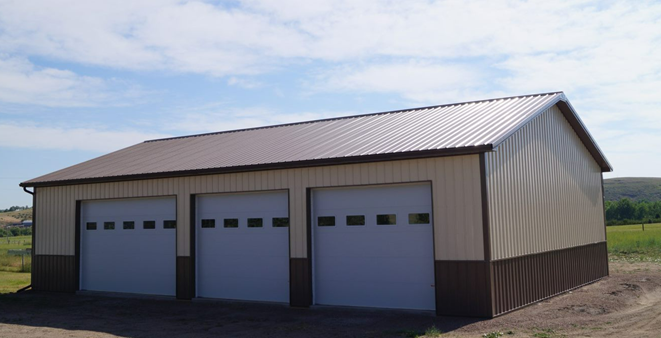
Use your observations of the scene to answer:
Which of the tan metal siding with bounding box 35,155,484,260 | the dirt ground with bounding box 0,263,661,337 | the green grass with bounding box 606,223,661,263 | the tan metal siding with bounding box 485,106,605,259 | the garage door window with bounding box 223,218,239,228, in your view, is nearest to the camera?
the dirt ground with bounding box 0,263,661,337

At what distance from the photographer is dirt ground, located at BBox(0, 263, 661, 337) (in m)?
11.8

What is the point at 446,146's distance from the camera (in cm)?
1332

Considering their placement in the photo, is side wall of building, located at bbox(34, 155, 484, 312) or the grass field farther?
the grass field

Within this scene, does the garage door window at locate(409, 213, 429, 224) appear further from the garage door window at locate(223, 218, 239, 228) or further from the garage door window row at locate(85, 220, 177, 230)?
the garage door window row at locate(85, 220, 177, 230)

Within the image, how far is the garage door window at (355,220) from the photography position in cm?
1487

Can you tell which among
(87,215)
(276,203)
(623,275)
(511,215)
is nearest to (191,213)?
(276,203)

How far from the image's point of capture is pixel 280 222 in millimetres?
16016

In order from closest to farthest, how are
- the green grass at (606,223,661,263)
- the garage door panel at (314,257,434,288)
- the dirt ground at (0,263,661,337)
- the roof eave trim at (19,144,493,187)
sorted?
the dirt ground at (0,263,661,337)
the roof eave trim at (19,144,493,187)
the garage door panel at (314,257,434,288)
the green grass at (606,223,661,263)

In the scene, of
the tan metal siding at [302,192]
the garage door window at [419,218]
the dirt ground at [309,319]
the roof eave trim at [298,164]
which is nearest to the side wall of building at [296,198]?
the tan metal siding at [302,192]

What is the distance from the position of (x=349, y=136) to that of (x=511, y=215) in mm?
5287

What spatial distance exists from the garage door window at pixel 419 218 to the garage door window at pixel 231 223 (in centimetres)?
508

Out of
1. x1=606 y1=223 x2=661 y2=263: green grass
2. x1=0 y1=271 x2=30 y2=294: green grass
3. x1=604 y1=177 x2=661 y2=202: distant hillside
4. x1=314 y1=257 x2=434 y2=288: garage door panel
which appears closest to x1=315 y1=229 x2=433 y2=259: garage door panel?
x1=314 y1=257 x2=434 y2=288: garage door panel

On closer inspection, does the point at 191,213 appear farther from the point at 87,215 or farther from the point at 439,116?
the point at 439,116

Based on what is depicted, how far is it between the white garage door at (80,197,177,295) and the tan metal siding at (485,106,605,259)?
9156mm
